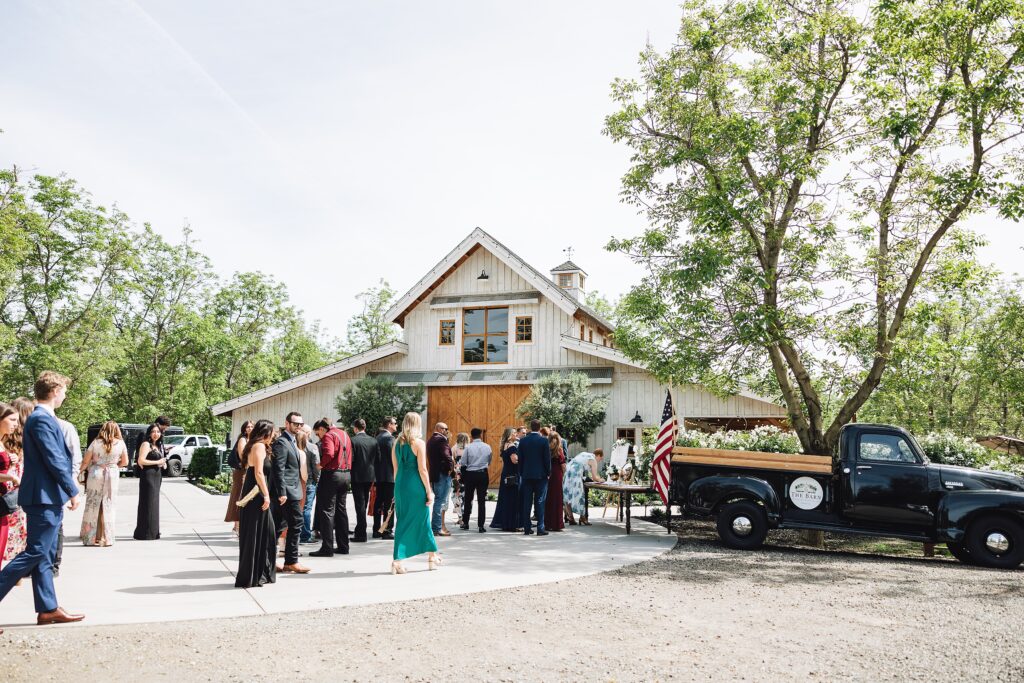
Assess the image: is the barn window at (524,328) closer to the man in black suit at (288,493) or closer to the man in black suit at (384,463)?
the man in black suit at (384,463)

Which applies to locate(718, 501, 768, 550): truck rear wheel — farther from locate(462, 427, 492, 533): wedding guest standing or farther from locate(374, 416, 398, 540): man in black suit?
locate(374, 416, 398, 540): man in black suit

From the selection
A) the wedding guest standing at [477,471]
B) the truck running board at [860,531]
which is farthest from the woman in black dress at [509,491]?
the truck running board at [860,531]

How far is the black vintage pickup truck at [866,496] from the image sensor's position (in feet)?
33.8

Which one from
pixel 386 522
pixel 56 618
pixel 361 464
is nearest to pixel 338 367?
pixel 386 522

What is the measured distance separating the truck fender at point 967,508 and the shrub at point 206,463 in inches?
889

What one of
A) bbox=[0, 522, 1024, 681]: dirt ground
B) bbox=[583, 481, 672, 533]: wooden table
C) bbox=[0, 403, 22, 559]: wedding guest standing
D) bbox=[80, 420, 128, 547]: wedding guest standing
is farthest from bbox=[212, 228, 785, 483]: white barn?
bbox=[0, 403, 22, 559]: wedding guest standing

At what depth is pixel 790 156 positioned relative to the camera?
13.0 m

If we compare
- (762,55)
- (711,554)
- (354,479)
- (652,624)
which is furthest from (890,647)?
(762,55)

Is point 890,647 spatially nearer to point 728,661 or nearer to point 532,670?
point 728,661

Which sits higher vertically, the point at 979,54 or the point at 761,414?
the point at 979,54

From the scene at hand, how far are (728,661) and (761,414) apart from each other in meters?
16.9

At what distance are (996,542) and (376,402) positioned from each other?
54.9 ft

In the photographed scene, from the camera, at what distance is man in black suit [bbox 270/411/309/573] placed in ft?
A: 26.3

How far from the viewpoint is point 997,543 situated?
1025cm
